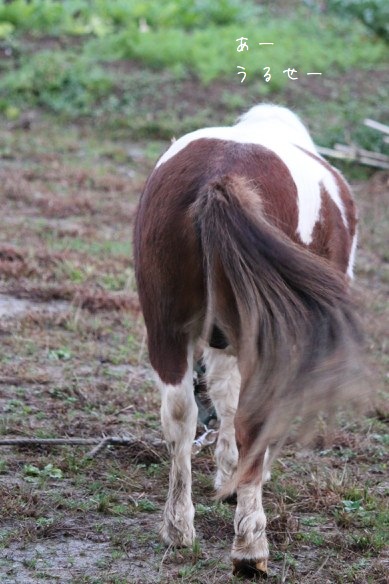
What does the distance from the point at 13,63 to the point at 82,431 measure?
916 cm

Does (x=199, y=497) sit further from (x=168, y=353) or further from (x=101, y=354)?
(x=101, y=354)

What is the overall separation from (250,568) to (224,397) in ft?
3.22

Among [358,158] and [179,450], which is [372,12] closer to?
[358,158]

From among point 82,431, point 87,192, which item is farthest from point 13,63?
point 82,431

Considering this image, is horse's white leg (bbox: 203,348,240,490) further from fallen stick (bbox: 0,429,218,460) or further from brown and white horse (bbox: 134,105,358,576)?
brown and white horse (bbox: 134,105,358,576)

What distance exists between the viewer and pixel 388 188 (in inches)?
376

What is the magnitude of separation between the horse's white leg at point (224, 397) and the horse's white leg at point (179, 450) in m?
0.56

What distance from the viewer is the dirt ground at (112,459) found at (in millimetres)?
3199

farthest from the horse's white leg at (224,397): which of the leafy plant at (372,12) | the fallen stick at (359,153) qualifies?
the leafy plant at (372,12)

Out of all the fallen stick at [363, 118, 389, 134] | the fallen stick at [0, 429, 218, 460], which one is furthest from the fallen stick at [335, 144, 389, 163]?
the fallen stick at [0, 429, 218, 460]

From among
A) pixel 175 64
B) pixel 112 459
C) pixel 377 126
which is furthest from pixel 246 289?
pixel 175 64

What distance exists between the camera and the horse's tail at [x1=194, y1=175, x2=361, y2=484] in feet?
8.91

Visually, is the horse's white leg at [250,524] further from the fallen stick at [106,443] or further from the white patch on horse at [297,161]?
the fallen stick at [106,443]

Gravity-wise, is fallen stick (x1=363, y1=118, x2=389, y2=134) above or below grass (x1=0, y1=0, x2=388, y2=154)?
above
